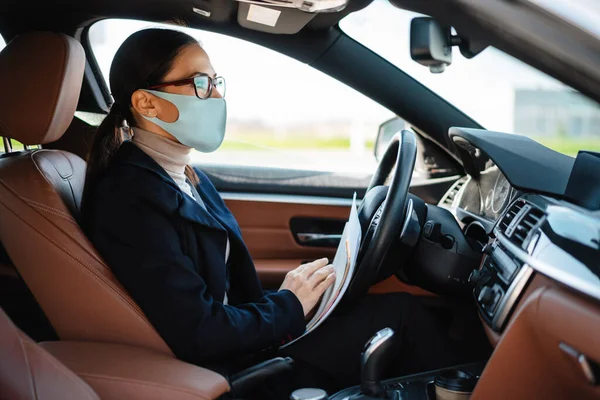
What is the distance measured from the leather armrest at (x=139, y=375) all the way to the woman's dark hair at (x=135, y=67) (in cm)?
44

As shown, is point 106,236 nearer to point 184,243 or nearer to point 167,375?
point 184,243

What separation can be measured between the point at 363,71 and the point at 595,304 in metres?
1.60

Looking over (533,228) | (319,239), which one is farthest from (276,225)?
(533,228)

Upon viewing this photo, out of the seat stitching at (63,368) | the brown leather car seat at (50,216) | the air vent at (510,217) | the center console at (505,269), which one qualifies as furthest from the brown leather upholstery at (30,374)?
the air vent at (510,217)

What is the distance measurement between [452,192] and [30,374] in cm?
189

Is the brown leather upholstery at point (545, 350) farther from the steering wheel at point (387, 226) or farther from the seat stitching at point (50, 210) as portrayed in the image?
the seat stitching at point (50, 210)

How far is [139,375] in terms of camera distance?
1.48 m

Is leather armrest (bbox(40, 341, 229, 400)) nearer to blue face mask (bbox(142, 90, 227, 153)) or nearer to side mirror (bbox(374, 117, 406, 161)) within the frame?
blue face mask (bbox(142, 90, 227, 153))

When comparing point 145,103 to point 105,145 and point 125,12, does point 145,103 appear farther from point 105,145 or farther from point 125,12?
point 125,12

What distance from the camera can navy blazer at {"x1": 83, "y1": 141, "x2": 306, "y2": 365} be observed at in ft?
5.25

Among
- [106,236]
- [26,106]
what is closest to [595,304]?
[106,236]

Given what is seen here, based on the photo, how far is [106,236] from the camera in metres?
1.66

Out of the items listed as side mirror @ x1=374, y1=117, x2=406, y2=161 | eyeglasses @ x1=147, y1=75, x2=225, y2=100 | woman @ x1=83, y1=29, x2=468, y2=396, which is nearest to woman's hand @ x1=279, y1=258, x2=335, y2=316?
woman @ x1=83, y1=29, x2=468, y2=396

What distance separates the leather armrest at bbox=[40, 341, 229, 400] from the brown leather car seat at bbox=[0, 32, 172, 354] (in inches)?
3.1
